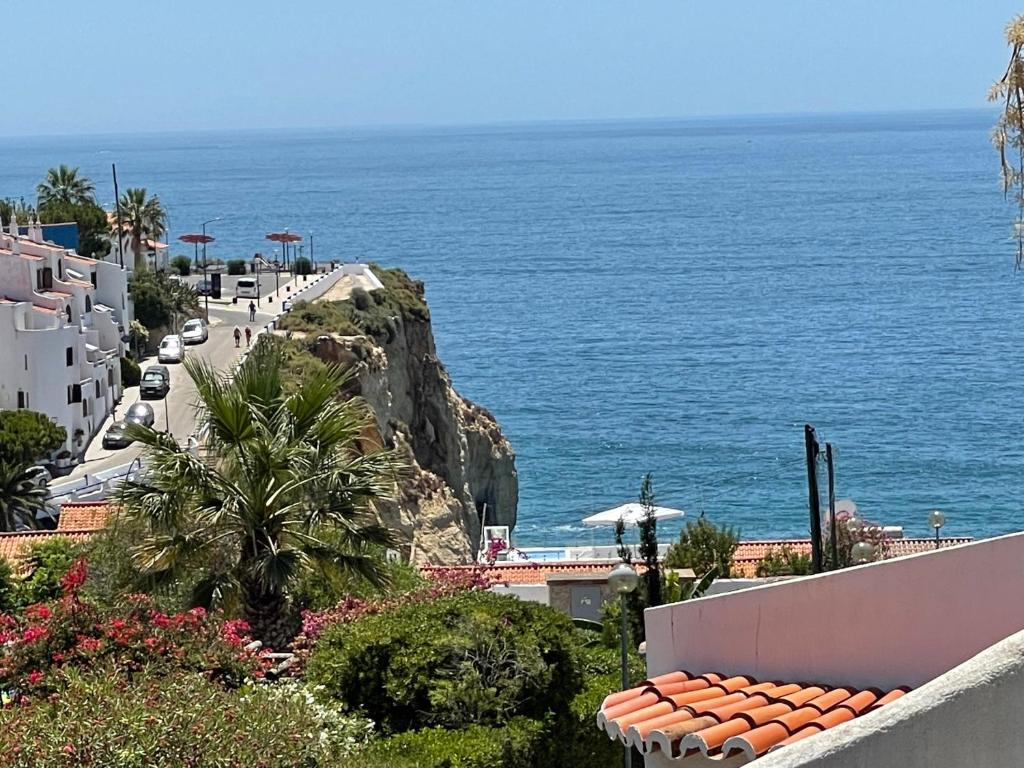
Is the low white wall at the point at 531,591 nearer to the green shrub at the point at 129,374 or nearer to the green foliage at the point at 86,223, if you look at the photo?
the green shrub at the point at 129,374

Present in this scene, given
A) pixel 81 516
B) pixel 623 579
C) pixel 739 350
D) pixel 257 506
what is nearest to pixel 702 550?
pixel 257 506

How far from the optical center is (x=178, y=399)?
5956 centimetres

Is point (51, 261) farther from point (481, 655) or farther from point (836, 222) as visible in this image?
point (836, 222)

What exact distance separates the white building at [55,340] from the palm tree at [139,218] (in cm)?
1953

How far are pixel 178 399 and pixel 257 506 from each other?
45.4 meters

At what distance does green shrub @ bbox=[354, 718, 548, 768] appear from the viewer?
1035 centimetres

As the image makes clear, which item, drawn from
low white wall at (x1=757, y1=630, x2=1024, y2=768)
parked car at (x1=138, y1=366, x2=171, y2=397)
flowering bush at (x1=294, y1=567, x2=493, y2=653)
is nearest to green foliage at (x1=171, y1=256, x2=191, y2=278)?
parked car at (x1=138, y1=366, x2=171, y2=397)

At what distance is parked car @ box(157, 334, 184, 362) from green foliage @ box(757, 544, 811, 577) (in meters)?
42.1

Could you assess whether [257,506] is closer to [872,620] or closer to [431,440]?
[872,620]

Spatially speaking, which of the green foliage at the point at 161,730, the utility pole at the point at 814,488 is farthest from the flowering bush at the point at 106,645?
the utility pole at the point at 814,488

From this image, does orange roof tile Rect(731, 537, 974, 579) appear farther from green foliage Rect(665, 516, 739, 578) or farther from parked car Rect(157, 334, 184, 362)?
parked car Rect(157, 334, 184, 362)

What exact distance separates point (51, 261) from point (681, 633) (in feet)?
184

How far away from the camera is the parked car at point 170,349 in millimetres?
65875

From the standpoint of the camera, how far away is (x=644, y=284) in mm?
120875
